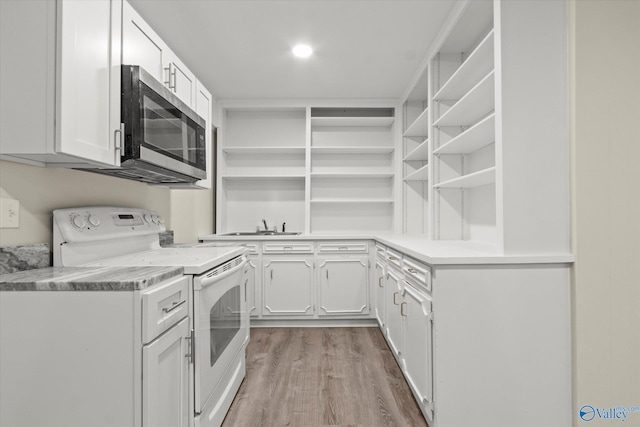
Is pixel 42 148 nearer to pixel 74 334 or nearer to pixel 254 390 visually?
pixel 74 334

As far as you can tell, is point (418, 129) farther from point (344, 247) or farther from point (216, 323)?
point (216, 323)

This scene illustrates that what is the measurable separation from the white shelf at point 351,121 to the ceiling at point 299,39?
353mm

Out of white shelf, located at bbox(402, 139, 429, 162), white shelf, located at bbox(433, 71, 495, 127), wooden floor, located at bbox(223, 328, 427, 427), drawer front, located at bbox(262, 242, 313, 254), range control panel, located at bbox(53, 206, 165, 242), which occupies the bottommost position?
wooden floor, located at bbox(223, 328, 427, 427)

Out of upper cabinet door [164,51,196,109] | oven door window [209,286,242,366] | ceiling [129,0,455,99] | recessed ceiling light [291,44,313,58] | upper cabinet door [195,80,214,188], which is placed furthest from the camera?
recessed ceiling light [291,44,313,58]

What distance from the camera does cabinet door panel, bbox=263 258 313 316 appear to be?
3.31 m

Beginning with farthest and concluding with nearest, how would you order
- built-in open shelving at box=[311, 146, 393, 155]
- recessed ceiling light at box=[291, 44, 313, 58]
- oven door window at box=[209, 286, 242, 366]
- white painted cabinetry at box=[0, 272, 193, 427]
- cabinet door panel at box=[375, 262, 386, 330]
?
built-in open shelving at box=[311, 146, 393, 155] < cabinet door panel at box=[375, 262, 386, 330] < recessed ceiling light at box=[291, 44, 313, 58] < oven door window at box=[209, 286, 242, 366] < white painted cabinetry at box=[0, 272, 193, 427]

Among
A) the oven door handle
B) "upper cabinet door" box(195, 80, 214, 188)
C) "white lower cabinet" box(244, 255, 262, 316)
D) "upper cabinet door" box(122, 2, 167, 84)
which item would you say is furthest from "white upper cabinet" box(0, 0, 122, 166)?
"white lower cabinet" box(244, 255, 262, 316)

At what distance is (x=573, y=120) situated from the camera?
1.53 metres

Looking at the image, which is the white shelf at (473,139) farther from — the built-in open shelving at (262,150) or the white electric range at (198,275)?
the built-in open shelving at (262,150)

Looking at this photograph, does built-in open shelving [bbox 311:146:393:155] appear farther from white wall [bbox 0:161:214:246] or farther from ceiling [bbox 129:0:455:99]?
white wall [bbox 0:161:214:246]

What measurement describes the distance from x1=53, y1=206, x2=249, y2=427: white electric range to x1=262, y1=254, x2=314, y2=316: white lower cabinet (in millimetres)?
1152

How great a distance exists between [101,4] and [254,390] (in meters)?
2.19

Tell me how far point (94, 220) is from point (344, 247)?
2.19m

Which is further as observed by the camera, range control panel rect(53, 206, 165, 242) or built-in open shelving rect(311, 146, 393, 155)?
built-in open shelving rect(311, 146, 393, 155)
